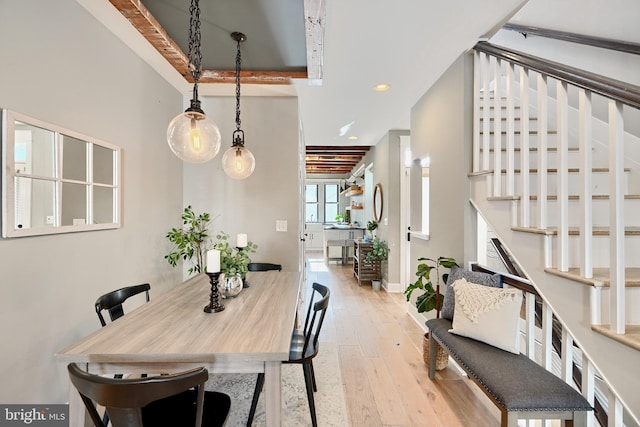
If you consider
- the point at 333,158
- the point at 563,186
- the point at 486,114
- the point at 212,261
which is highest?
the point at 333,158

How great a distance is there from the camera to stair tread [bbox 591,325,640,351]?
→ 1066 millimetres

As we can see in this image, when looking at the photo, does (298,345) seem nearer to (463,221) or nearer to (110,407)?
(110,407)

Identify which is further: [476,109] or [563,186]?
[476,109]

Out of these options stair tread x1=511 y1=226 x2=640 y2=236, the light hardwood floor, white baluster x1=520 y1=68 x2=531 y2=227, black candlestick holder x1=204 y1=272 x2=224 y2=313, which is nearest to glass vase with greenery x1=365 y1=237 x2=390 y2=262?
the light hardwood floor

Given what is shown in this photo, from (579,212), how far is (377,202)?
383 centimetres

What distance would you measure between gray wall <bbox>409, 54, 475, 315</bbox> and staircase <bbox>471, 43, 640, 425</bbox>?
112 millimetres

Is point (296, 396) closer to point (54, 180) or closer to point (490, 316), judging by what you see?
point (490, 316)

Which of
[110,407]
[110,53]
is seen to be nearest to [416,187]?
[110,53]

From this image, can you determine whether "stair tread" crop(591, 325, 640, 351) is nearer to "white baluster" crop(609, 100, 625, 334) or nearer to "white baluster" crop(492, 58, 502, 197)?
Result: "white baluster" crop(609, 100, 625, 334)

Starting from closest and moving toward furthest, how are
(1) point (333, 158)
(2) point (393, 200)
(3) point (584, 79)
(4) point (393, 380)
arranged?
(3) point (584, 79)
(4) point (393, 380)
(2) point (393, 200)
(1) point (333, 158)

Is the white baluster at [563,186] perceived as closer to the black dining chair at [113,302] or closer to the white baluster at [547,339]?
the white baluster at [547,339]

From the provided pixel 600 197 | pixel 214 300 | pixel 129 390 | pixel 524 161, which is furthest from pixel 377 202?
pixel 129 390

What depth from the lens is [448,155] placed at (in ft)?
8.61

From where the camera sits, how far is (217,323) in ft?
4.56
